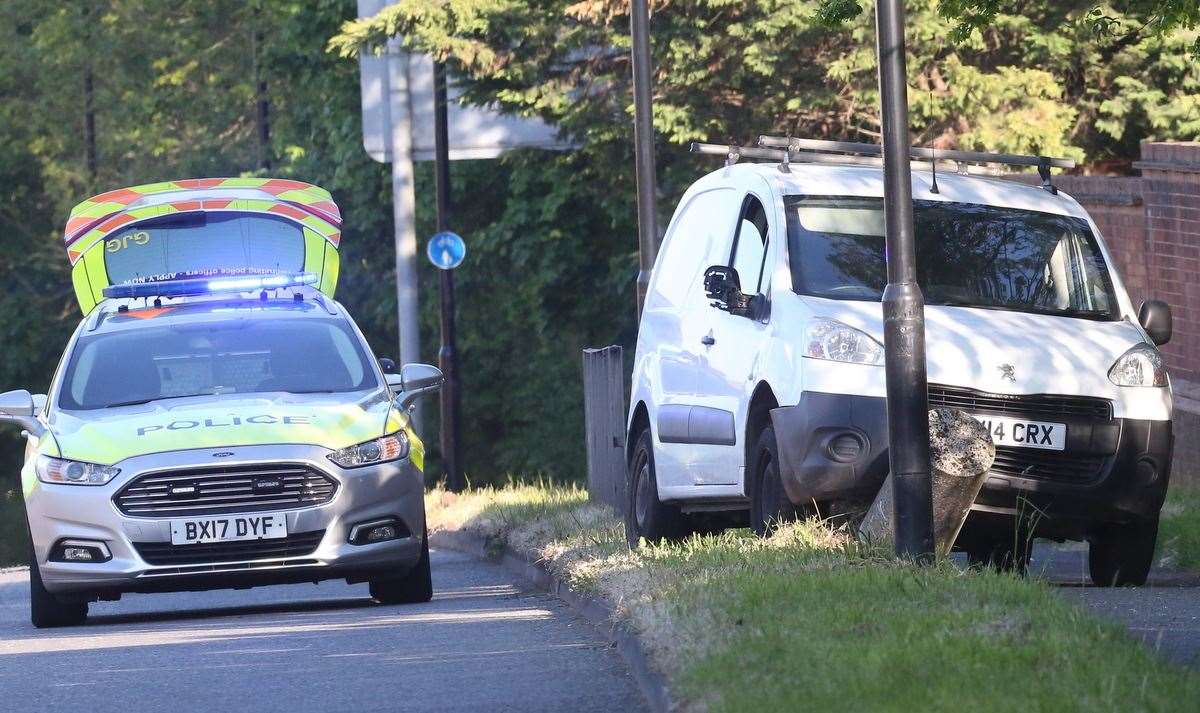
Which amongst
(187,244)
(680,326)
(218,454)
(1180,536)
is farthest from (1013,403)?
(187,244)

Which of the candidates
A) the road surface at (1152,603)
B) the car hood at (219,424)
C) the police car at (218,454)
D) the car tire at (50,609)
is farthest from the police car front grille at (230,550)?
the road surface at (1152,603)

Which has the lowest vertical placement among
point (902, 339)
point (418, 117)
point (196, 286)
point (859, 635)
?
point (859, 635)

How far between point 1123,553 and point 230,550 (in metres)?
4.30

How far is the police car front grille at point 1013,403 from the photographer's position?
10508 millimetres

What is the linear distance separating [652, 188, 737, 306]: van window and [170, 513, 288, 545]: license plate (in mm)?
2646

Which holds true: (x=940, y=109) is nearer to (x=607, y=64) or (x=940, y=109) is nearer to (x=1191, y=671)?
(x=607, y=64)

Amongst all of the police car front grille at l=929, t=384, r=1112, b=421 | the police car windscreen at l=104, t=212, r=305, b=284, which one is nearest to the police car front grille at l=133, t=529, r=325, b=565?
the police car front grille at l=929, t=384, r=1112, b=421

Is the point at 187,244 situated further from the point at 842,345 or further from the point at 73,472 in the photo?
the point at 842,345

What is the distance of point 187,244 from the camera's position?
55.1ft

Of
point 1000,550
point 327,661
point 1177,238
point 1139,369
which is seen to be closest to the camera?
point 327,661

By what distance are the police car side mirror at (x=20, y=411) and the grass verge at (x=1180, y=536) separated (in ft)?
19.7

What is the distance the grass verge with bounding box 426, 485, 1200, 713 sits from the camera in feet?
21.1

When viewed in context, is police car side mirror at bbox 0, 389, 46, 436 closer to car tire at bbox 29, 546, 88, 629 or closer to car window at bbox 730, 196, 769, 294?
car tire at bbox 29, 546, 88, 629

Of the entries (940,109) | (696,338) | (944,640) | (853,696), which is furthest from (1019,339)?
(940,109)
